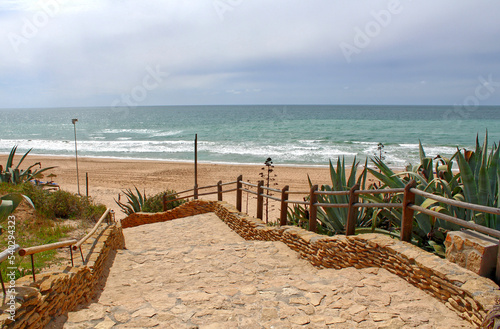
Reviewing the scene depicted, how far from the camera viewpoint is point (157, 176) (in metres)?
20.6

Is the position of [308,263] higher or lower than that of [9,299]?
lower

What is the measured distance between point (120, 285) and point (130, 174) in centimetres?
1771

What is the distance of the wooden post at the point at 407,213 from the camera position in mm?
4102

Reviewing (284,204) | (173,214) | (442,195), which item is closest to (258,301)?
(442,195)

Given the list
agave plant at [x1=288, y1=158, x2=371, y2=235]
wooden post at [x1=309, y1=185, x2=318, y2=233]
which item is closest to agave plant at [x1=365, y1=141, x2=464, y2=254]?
agave plant at [x1=288, y1=158, x2=371, y2=235]

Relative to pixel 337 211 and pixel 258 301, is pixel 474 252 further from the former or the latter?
pixel 337 211

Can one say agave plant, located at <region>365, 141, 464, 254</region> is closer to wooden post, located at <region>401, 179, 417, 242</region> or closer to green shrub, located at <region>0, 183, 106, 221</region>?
wooden post, located at <region>401, 179, 417, 242</region>

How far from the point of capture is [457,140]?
37.6 m

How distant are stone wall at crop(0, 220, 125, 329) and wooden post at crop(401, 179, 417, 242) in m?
3.96

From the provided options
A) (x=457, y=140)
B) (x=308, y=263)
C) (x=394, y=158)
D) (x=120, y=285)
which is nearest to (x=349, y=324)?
(x=308, y=263)

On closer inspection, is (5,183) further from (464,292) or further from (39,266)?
(464,292)

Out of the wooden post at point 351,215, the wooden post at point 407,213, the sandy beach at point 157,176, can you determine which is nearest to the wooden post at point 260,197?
the wooden post at point 351,215

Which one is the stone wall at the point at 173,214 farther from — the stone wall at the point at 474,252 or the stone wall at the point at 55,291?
the stone wall at the point at 474,252

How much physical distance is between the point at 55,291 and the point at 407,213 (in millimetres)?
4035
